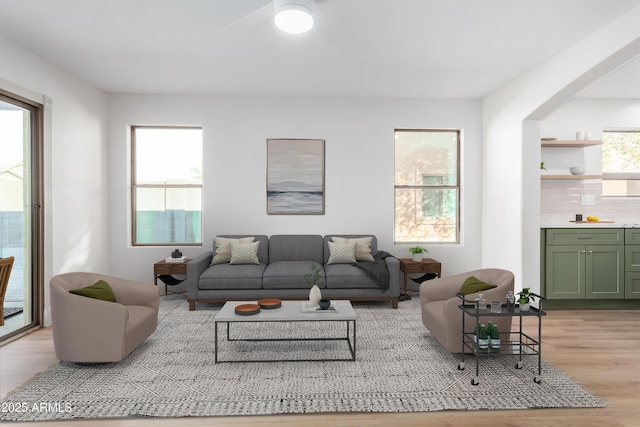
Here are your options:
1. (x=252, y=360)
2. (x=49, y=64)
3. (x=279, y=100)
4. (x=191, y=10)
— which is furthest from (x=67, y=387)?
(x=279, y=100)

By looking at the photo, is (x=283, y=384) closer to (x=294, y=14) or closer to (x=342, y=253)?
(x=342, y=253)

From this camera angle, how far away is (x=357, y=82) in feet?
16.5

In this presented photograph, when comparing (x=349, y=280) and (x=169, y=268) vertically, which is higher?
(x=169, y=268)

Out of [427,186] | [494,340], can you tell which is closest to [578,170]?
[427,186]

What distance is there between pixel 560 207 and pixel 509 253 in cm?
115

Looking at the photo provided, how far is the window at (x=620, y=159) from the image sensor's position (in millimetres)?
5480

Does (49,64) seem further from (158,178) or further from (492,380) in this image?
(492,380)

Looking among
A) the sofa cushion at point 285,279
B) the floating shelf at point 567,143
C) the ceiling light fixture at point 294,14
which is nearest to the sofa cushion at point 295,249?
the sofa cushion at point 285,279

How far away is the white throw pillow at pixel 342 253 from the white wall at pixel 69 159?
3.24 meters

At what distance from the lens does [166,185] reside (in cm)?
579

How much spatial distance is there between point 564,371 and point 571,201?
10.6 feet

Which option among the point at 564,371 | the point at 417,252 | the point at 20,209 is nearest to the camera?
the point at 564,371

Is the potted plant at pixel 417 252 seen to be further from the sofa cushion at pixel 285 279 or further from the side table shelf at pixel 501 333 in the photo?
Answer: the side table shelf at pixel 501 333

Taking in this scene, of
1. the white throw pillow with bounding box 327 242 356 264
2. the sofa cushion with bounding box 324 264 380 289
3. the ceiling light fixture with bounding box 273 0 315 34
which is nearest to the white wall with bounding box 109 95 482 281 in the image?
the white throw pillow with bounding box 327 242 356 264
